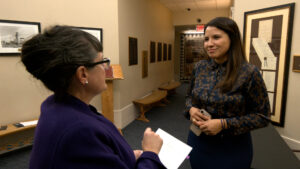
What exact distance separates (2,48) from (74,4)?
1.27 metres

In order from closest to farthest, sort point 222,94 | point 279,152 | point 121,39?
1. point 222,94
2. point 279,152
3. point 121,39

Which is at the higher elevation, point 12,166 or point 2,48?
point 2,48

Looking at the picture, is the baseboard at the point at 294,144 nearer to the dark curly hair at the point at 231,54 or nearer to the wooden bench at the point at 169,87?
the dark curly hair at the point at 231,54

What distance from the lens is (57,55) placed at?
2.05 feet

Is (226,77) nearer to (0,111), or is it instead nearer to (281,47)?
(281,47)

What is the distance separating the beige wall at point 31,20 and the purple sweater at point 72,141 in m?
2.10

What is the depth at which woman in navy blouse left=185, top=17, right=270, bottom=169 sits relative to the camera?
3.89 feet

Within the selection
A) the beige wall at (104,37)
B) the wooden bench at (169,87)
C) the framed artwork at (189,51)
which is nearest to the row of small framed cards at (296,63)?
the beige wall at (104,37)

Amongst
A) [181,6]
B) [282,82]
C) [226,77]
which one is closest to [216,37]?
[226,77]

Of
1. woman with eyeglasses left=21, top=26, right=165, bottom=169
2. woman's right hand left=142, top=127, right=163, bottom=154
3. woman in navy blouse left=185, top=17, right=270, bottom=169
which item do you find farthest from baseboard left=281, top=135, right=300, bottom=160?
woman with eyeglasses left=21, top=26, right=165, bottom=169

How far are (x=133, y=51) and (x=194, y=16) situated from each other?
3935 millimetres

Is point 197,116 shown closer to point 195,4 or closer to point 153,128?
point 153,128

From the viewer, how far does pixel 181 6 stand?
21.6 feet

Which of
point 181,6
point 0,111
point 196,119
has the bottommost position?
point 0,111
